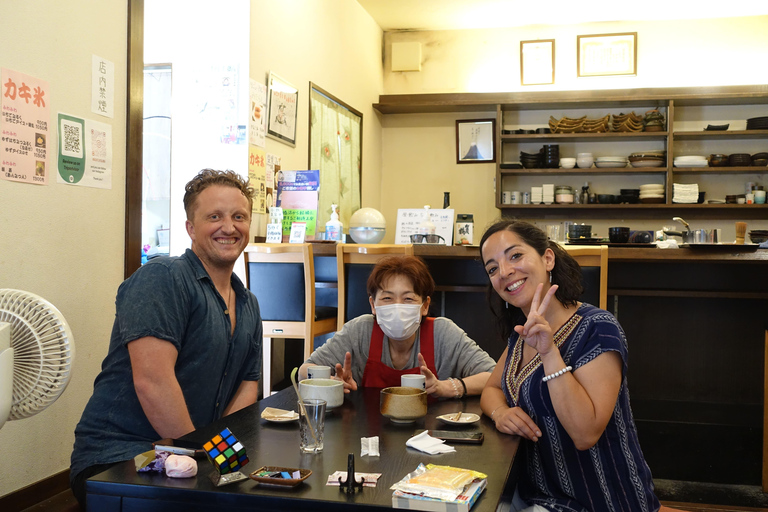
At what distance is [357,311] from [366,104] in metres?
3.61

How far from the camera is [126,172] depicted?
3.16m

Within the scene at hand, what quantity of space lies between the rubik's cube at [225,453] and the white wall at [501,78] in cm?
599

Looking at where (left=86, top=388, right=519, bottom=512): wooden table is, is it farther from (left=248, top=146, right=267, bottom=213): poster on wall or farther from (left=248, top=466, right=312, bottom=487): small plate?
(left=248, top=146, right=267, bottom=213): poster on wall

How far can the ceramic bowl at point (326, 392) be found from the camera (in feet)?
5.58

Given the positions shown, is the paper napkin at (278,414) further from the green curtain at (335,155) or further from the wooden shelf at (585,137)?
the wooden shelf at (585,137)

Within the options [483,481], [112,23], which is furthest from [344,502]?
[112,23]

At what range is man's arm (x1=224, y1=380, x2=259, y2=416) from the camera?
2031 millimetres

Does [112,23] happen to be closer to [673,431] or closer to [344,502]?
[344,502]

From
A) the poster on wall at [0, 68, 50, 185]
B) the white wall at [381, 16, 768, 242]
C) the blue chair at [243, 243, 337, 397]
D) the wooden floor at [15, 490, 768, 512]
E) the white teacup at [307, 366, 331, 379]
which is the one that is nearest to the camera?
the white teacup at [307, 366, 331, 379]

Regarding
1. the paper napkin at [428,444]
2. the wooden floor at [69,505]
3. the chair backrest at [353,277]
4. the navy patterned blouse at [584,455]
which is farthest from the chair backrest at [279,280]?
the paper napkin at [428,444]

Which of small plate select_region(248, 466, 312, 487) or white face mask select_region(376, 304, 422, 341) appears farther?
white face mask select_region(376, 304, 422, 341)

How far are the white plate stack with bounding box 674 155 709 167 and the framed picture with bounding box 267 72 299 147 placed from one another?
3.56 m

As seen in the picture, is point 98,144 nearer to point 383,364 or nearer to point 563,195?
point 383,364

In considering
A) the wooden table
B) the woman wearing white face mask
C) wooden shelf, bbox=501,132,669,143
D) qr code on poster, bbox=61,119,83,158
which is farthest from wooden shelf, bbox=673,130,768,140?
the wooden table
